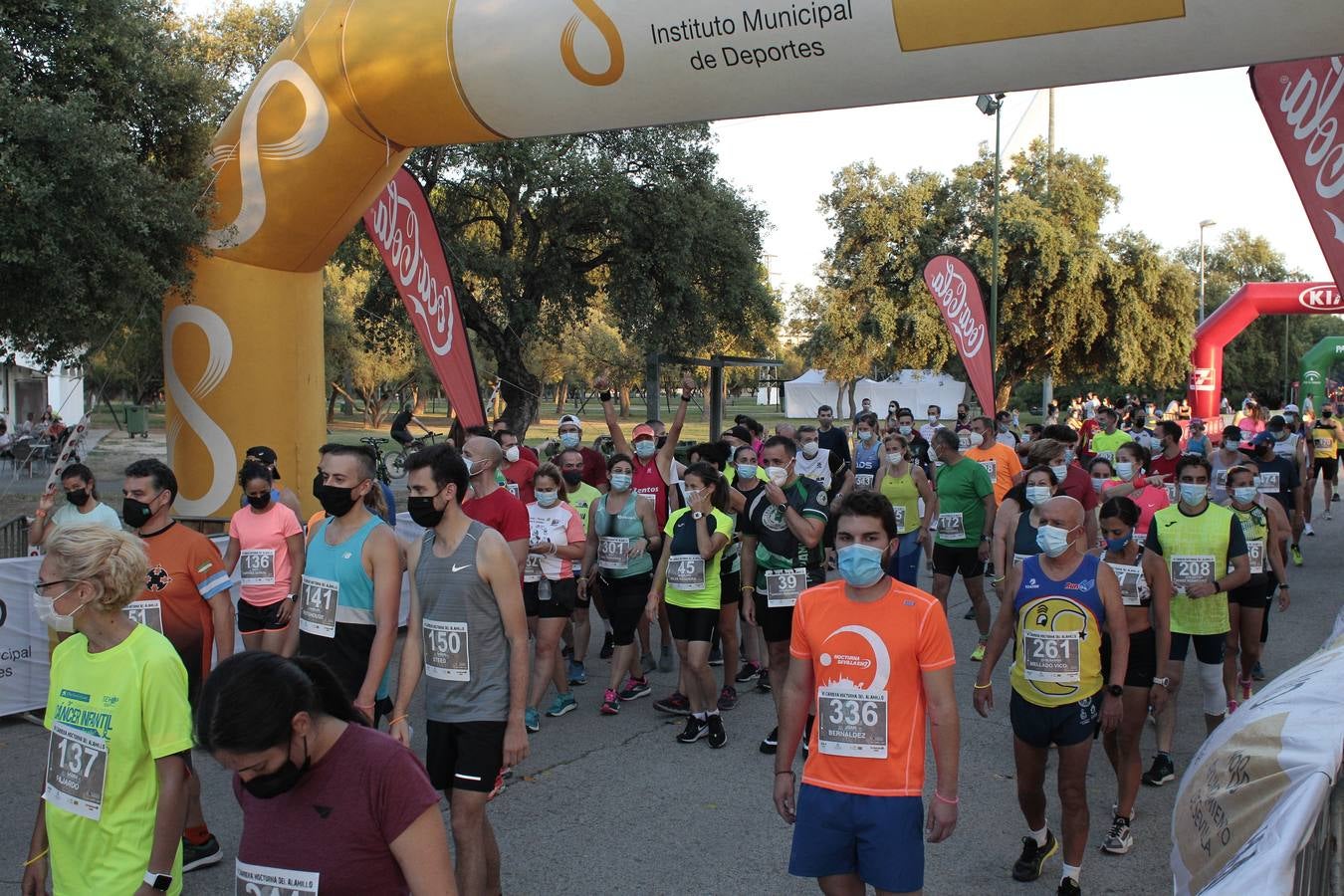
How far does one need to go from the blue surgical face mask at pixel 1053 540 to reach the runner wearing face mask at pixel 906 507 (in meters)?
4.58

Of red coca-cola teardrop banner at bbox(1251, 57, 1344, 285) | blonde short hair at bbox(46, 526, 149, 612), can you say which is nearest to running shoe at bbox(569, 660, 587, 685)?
blonde short hair at bbox(46, 526, 149, 612)

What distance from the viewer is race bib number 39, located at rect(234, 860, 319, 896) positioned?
2.23 m

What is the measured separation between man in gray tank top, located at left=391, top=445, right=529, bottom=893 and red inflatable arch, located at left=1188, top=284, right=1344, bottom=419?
33.9 m

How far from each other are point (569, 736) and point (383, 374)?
1684 inches

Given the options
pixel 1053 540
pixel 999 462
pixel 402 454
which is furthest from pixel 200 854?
pixel 402 454

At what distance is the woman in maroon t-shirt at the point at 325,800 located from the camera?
7.02 ft

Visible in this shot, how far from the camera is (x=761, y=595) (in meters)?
6.84

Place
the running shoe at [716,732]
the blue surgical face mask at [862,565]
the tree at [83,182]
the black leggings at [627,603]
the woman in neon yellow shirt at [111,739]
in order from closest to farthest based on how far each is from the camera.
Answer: the woman in neon yellow shirt at [111,739] < the blue surgical face mask at [862,565] < the running shoe at [716,732] < the black leggings at [627,603] < the tree at [83,182]

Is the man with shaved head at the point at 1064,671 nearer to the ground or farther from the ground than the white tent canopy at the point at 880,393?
nearer to the ground

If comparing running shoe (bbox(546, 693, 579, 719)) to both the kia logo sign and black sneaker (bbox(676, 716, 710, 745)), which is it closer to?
black sneaker (bbox(676, 716, 710, 745))

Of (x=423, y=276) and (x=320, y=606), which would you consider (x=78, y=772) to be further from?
(x=423, y=276)

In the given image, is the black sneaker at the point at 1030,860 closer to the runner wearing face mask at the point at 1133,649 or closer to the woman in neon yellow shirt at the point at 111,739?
the runner wearing face mask at the point at 1133,649

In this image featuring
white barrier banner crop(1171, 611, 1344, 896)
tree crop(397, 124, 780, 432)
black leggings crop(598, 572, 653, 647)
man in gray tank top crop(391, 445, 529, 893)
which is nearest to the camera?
white barrier banner crop(1171, 611, 1344, 896)

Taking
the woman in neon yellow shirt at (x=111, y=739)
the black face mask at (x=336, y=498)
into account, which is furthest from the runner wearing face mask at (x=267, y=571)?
the woman in neon yellow shirt at (x=111, y=739)
